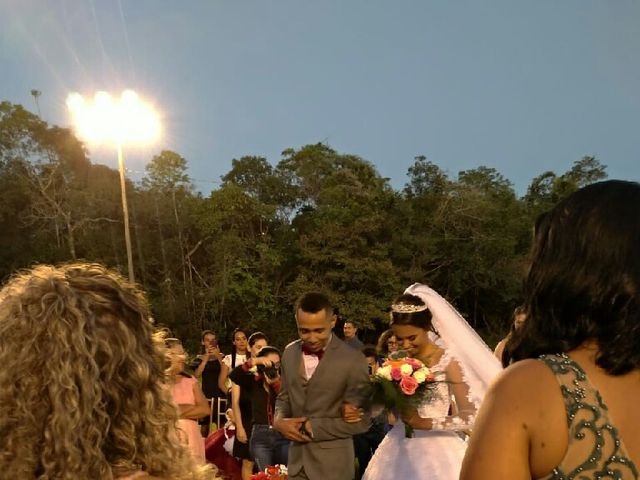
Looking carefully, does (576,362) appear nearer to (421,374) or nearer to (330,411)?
(421,374)

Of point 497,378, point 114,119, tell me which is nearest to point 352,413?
point 497,378

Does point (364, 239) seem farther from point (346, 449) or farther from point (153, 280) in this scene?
point (346, 449)

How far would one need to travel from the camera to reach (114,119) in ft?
56.9

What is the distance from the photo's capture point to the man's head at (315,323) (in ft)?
17.5

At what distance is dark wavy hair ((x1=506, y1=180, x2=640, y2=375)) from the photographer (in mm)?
1690

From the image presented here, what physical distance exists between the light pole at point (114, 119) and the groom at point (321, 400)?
12.9 m

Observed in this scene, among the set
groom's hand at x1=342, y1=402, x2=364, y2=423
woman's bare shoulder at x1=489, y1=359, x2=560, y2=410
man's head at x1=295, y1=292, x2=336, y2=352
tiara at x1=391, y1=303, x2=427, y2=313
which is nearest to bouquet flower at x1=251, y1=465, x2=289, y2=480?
groom's hand at x1=342, y1=402, x2=364, y2=423

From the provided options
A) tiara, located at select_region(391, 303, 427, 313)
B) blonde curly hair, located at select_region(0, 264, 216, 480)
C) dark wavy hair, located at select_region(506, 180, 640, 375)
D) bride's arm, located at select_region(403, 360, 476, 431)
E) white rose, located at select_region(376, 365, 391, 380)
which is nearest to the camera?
blonde curly hair, located at select_region(0, 264, 216, 480)

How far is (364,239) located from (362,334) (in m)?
4.98

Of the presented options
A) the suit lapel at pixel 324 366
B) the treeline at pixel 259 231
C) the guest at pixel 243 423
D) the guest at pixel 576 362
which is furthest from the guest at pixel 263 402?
the treeline at pixel 259 231

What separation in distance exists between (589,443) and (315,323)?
3.78 meters

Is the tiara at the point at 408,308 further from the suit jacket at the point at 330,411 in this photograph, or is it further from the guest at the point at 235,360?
the guest at the point at 235,360

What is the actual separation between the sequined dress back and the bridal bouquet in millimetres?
3401

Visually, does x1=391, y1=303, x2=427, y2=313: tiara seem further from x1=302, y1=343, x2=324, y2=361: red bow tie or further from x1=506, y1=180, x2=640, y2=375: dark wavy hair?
x1=506, y1=180, x2=640, y2=375: dark wavy hair
